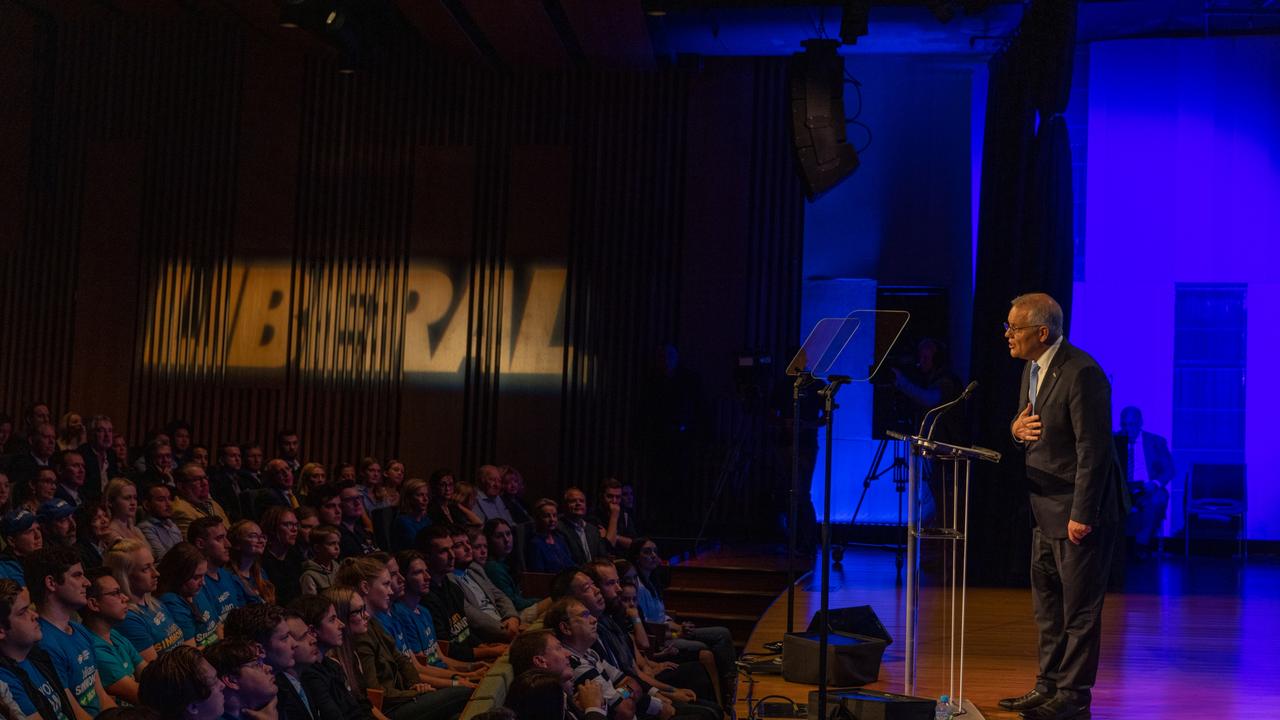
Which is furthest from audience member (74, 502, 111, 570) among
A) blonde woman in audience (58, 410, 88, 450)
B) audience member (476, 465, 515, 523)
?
blonde woman in audience (58, 410, 88, 450)

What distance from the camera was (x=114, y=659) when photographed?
352 centimetres

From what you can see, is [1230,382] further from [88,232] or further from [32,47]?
[32,47]

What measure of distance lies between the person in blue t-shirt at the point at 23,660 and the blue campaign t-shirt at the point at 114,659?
1.14 ft

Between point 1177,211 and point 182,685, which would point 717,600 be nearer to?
point 182,685

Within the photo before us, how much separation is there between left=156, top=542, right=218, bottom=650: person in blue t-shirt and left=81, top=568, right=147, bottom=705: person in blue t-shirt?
46 cm

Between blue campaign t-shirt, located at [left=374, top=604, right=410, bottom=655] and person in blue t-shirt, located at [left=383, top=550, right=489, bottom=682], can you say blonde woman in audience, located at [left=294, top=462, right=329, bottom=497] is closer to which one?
person in blue t-shirt, located at [left=383, top=550, right=489, bottom=682]

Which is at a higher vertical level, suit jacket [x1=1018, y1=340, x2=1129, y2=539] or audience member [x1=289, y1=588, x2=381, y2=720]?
suit jacket [x1=1018, y1=340, x2=1129, y2=539]

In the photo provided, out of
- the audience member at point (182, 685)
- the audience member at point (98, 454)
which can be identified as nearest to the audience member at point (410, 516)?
the audience member at point (98, 454)

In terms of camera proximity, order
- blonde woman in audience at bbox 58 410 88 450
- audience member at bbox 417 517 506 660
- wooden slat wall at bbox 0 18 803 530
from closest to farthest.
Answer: audience member at bbox 417 517 506 660 → blonde woman in audience at bbox 58 410 88 450 → wooden slat wall at bbox 0 18 803 530

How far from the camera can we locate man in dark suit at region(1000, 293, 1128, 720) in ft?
10.5

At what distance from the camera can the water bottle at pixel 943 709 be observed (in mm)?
3316

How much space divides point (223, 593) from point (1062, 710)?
2.88 m

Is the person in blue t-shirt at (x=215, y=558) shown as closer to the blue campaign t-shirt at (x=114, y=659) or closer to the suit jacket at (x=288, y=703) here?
the blue campaign t-shirt at (x=114, y=659)

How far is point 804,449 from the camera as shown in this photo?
7887mm
